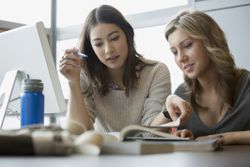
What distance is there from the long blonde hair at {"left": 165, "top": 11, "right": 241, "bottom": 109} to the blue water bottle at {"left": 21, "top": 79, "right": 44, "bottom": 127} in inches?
27.2

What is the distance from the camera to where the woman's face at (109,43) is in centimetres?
→ 166

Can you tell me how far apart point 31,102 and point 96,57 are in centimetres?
81

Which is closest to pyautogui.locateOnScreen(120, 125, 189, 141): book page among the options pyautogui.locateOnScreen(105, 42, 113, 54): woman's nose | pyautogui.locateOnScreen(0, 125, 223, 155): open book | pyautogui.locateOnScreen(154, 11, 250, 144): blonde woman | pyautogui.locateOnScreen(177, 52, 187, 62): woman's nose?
pyautogui.locateOnScreen(0, 125, 223, 155): open book

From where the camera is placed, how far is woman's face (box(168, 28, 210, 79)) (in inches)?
58.3

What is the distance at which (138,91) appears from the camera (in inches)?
68.0

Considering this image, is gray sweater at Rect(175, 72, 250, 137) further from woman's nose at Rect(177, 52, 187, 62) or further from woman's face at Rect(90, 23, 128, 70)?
woman's face at Rect(90, 23, 128, 70)

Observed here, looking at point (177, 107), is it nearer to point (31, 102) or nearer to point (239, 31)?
point (31, 102)

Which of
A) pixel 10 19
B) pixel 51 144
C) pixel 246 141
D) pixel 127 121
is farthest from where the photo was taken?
pixel 10 19

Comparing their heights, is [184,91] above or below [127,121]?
above

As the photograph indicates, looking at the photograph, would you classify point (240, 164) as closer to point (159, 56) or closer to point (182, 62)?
point (182, 62)

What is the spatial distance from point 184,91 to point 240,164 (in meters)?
1.04

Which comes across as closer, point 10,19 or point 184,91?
point 184,91

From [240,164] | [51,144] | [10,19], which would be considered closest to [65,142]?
[51,144]

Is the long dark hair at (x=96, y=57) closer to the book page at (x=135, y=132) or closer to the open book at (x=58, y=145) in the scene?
the book page at (x=135, y=132)
